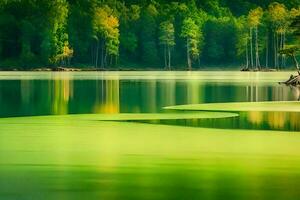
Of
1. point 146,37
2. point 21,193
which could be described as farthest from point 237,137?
point 146,37

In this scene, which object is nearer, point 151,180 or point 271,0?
point 151,180

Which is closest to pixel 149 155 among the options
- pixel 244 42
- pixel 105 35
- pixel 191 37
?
pixel 105 35

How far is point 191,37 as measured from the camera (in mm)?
134875

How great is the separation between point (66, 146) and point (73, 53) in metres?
109

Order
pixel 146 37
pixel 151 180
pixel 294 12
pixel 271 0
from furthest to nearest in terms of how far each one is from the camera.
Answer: pixel 271 0, pixel 146 37, pixel 294 12, pixel 151 180

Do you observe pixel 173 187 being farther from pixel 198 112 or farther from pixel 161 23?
pixel 161 23

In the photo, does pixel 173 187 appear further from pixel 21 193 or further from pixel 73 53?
pixel 73 53

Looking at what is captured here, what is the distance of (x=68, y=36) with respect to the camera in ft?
410

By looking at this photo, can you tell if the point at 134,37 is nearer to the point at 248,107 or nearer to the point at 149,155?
the point at 248,107

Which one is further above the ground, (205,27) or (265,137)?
(205,27)

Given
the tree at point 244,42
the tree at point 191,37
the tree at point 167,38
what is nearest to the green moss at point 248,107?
the tree at point 244,42

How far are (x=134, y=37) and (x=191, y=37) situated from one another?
952 centimetres

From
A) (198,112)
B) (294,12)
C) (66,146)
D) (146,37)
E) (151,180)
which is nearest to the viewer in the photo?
(151,180)

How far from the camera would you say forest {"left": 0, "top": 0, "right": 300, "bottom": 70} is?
11812 centimetres
